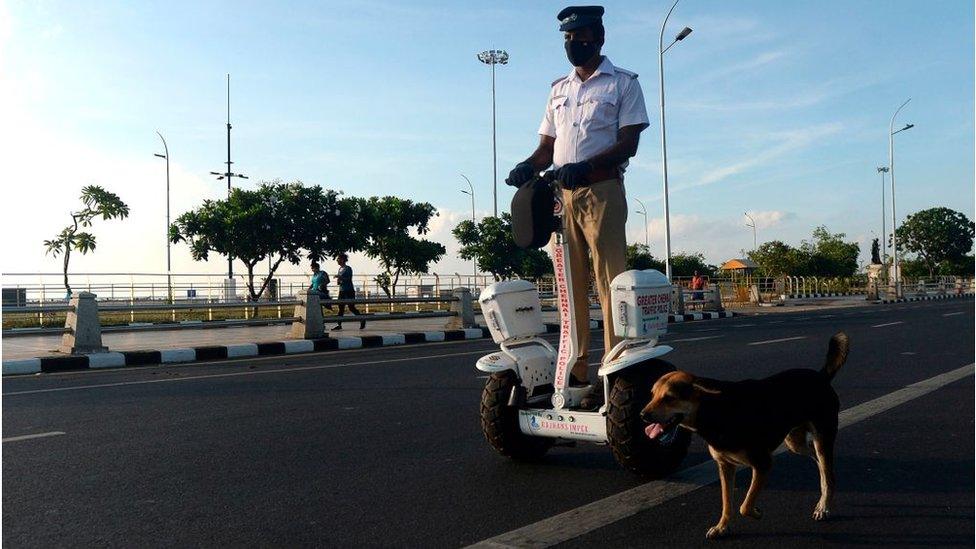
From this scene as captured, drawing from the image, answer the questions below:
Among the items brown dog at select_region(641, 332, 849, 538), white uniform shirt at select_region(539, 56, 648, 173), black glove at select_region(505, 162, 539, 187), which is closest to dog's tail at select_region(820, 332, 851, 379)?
brown dog at select_region(641, 332, 849, 538)

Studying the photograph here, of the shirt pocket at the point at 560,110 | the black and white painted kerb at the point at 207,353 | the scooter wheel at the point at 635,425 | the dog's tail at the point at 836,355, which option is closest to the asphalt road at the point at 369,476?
the scooter wheel at the point at 635,425

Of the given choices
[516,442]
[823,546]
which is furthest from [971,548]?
[516,442]

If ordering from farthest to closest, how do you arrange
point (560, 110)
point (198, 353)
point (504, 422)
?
point (198, 353) < point (560, 110) < point (504, 422)

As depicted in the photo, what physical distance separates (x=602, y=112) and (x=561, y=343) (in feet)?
3.58

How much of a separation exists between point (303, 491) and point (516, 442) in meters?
1.03

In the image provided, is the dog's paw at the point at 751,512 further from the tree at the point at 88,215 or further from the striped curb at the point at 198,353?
the tree at the point at 88,215

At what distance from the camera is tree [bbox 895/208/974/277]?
330 feet

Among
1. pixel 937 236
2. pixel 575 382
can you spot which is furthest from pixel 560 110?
pixel 937 236

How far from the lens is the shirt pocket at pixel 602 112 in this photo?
4.14m

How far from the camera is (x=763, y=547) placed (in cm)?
295

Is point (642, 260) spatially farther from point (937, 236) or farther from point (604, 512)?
point (604, 512)

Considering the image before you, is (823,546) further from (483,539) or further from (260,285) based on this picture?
(260,285)

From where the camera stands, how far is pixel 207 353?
40.9 feet

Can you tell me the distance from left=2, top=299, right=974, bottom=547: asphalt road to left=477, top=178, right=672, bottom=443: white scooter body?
0.28 metres
